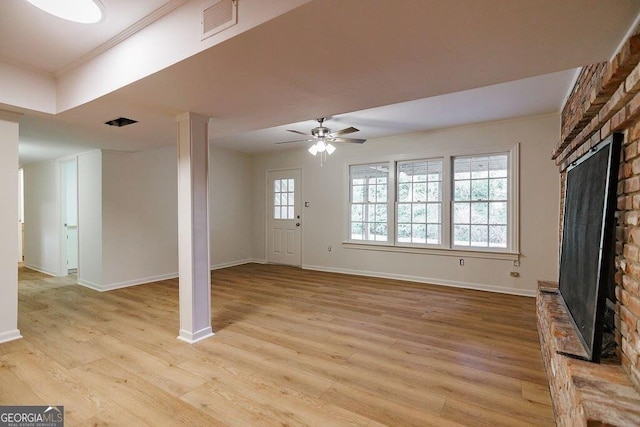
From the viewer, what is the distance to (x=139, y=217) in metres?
5.36

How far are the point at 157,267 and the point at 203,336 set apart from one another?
3.06 meters

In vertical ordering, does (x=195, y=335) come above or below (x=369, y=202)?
below

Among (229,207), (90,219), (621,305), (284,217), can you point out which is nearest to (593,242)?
(621,305)

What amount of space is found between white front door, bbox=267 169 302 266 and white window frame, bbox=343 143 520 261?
1179 millimetres

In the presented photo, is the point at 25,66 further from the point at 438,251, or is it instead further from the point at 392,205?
the point at 438,251

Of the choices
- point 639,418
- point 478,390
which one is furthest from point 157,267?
point 639,418

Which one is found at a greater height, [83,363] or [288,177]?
[288,177]

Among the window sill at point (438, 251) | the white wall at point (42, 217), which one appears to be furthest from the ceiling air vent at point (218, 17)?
the white wall at point (42, 217)

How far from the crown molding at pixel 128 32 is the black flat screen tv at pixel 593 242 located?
2575 mm

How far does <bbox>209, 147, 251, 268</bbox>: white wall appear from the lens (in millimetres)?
6484

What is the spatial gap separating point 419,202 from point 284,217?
2.97m

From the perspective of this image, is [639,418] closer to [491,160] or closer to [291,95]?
[291,95]

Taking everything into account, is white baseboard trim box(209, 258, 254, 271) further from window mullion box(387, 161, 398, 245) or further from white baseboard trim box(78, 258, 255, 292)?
window mullion box(387, 161, 398, 245)

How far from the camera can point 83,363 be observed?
2.58 metres
